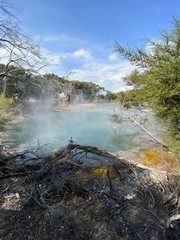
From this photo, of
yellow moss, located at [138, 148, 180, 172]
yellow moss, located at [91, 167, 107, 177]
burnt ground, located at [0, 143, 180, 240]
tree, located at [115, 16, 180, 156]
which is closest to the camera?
burnt ground, located at [0, 143, 180, 240]

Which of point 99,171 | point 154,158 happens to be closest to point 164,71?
point 99,171

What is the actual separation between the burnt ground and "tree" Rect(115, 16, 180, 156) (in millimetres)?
1441

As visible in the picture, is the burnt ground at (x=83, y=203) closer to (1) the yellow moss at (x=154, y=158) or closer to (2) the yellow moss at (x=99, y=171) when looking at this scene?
(2) the yellow moss at (x=99, y=171)

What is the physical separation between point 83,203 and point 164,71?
3.08 metres

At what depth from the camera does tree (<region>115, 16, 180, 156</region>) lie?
356 centimetres

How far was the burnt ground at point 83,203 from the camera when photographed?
2730mm

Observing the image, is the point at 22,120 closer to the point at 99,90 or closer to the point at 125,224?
the point at 125,224

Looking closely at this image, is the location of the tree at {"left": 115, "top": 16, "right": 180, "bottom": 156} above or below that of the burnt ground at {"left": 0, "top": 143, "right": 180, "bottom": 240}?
above

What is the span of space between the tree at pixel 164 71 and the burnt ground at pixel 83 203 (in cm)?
144

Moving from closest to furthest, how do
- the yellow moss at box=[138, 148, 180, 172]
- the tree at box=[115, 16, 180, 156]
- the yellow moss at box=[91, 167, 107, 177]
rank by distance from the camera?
the tree at box=[115, 16, 180, 156], the yellow moss at box=[91, 167, 107, 177], the yellow moss at box=[138, 148, 180, 172]

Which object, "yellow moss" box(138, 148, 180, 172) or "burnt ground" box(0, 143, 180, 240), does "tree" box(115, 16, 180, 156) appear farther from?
"yellow moss" box(138, 148, 180, 172)

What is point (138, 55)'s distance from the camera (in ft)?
13.4

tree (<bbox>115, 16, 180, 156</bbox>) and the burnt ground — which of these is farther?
tree (<bbox>115, 16, 180, 156</bbox>)

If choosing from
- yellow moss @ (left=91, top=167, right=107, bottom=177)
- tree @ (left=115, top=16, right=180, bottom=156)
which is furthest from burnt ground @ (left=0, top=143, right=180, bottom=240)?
tree @ (left=115, top=16, right=180, bottom=156)
